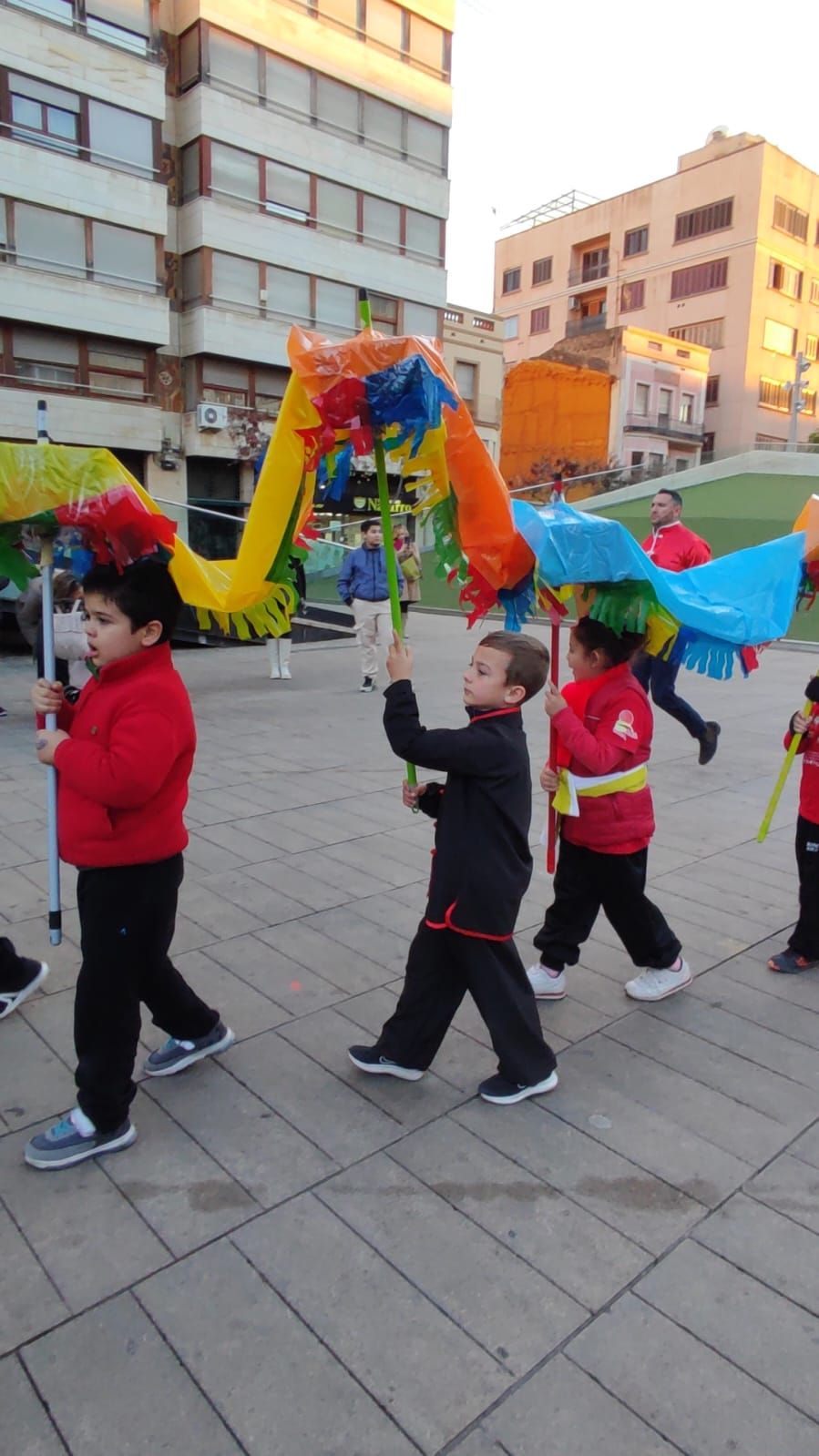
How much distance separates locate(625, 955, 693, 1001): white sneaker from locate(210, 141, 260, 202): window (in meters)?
25.1

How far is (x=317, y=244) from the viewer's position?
25328mm

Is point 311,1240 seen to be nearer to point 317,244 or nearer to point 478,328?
point 317,244

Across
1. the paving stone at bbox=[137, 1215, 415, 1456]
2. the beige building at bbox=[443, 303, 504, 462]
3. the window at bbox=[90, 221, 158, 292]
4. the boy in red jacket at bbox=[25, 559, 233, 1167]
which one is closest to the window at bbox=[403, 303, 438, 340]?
the beige building at bbox=[443, 303, 504, 462]

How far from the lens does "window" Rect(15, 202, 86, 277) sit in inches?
826

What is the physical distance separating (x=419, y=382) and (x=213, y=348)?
2323 cm

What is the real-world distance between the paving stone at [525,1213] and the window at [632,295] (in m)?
50.2

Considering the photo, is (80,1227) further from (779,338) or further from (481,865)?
(779,338)

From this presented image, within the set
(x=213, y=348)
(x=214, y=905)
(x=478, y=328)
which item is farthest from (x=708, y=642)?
(x=478, y=328)

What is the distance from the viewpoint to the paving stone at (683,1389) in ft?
6.02

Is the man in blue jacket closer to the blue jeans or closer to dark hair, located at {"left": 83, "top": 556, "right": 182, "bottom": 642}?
the blue jeans

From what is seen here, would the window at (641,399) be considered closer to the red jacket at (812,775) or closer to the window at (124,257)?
the window at (124,257)

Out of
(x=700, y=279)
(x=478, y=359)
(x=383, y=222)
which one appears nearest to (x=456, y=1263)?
(x=383, y=222)

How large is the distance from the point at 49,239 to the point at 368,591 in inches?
→ 657

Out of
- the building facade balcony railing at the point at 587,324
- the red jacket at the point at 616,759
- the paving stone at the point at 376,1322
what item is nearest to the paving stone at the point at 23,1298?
Answer: the paving stone at the point at 376,1322
